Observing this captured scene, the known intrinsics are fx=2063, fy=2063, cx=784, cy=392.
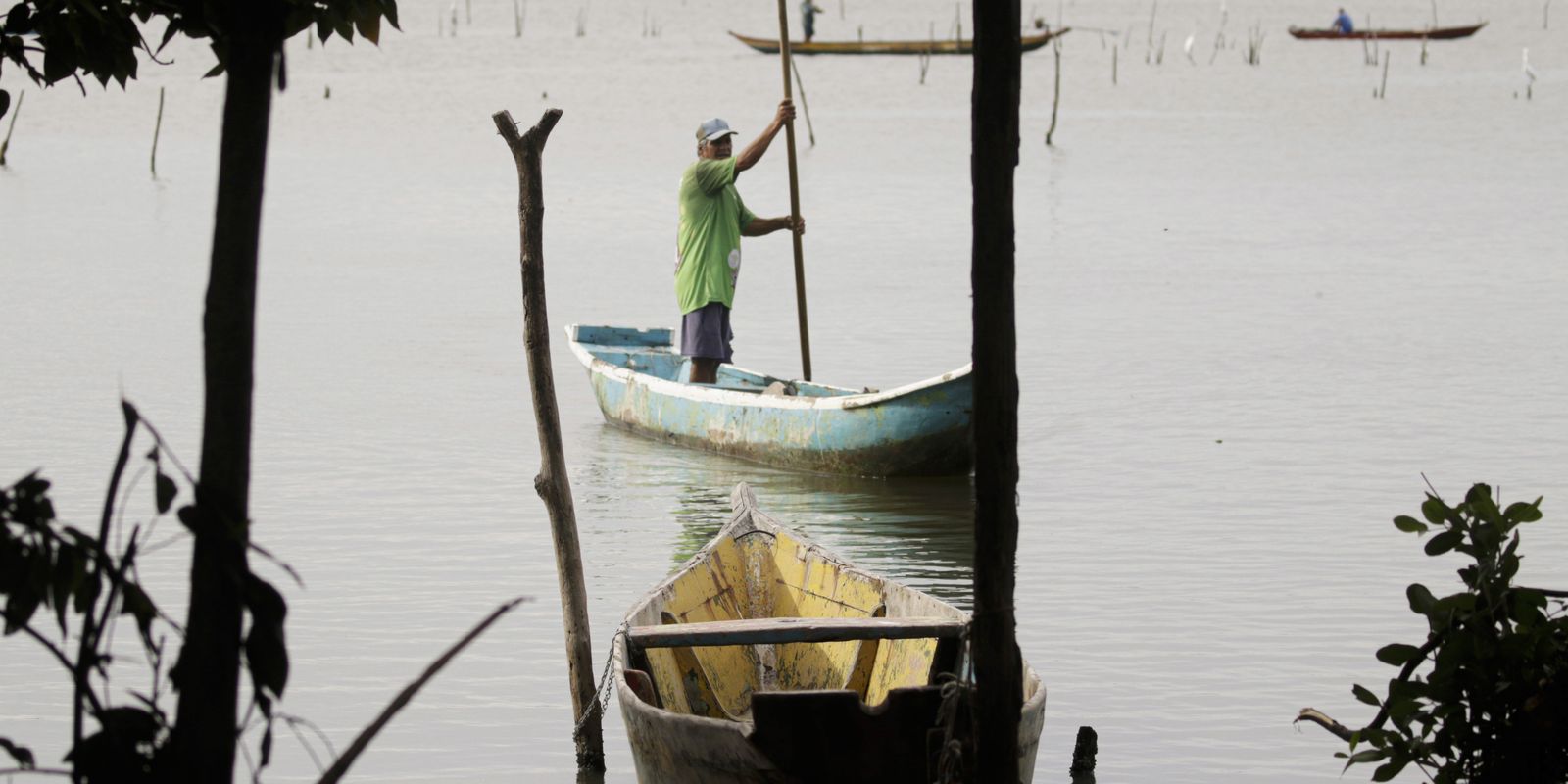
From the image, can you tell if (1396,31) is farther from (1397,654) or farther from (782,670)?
(1397,654)

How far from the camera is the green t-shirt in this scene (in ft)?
34.3

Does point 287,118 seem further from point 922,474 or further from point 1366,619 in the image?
point 1366,619

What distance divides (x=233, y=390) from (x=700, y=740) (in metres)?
2.10

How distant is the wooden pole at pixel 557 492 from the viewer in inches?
239

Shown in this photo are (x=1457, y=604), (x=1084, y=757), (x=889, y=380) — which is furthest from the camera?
(x=889, y=380)

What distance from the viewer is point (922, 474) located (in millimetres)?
10211

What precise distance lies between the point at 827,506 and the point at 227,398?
708cm

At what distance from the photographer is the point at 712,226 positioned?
10539 mm

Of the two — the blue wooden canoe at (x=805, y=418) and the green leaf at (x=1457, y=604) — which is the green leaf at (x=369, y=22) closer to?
the green leaf at (x=1457, y=604)

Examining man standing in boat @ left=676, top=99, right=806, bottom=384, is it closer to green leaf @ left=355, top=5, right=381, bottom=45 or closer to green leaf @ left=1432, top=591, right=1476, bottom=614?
green leaf @ left=355, top=5, right=381, bottom=45

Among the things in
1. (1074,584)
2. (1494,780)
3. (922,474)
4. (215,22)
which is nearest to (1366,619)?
(1074,584)

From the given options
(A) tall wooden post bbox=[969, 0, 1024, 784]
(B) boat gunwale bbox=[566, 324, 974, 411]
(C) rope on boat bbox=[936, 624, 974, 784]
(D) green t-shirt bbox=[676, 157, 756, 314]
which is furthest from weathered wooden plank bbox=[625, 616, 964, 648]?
(D) green t-shirt bbox=[676, 157, 756, 314]

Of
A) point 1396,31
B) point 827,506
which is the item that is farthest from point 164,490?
point 1396,31

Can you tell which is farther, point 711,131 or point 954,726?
point 711,131
